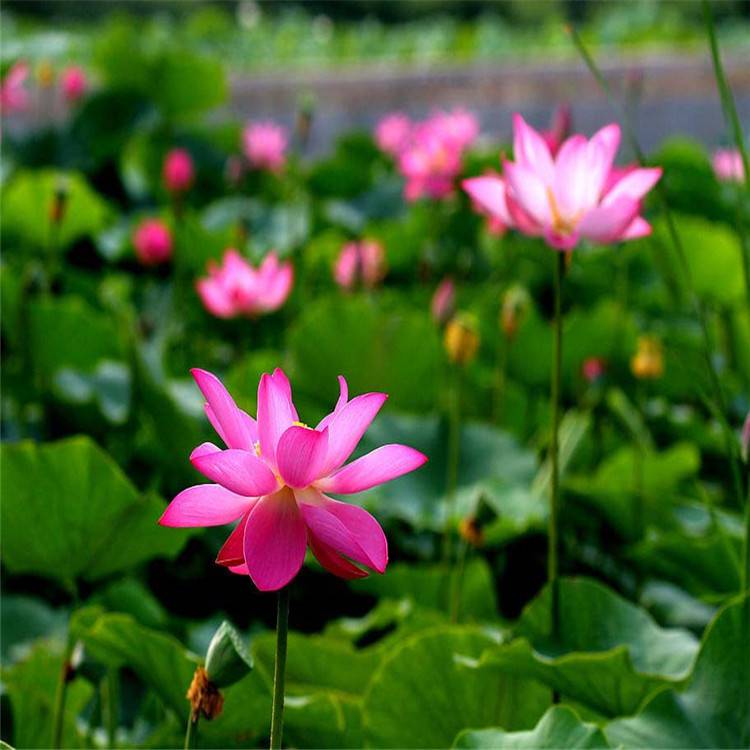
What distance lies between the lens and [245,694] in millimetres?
756

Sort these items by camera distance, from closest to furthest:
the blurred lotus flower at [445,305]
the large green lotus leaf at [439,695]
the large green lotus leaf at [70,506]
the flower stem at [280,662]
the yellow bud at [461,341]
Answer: the flower stem at [280,662]
the large green lotus leaf at [439,695]
the large green lotus leaf at [70,506]
the yellow bud at [461,341]
the blurred lotus flower at [445,305]

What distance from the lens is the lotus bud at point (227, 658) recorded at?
570 millimetres

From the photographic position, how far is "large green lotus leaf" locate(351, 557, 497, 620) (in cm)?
109

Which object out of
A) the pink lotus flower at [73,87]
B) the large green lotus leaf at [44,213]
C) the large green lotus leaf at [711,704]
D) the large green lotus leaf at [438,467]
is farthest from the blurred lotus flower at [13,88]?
the large green lotus leaf at [711,704]

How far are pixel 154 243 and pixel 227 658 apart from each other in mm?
1400

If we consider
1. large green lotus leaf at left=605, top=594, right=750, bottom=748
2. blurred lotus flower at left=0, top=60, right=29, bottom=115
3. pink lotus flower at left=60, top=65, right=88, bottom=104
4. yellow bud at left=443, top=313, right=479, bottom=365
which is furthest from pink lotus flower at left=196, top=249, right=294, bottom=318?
pink lotus flower at left=60, top=65, right=88, bottom=104

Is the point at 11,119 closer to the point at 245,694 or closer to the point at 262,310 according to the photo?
the point at 262,310

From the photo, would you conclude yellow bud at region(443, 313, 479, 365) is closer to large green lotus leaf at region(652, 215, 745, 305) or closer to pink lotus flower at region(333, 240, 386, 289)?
pink lotus flower at region(333, 240, 386, 289)

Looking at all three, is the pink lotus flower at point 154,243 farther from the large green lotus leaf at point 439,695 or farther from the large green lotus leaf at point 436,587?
the large green lotus leaf at point 439,695

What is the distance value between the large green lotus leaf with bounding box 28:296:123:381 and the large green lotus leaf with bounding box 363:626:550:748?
718mm

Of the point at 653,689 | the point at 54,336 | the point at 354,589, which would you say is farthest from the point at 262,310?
the point at 653,689

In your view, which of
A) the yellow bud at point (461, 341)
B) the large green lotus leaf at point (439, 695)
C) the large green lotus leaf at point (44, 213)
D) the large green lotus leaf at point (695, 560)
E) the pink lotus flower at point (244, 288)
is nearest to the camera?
the large green lotus leaf at point (439, 695)

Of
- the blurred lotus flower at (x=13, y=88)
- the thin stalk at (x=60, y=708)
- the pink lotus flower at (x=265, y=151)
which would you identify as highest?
the blurred lotus flower at (x=13, y=88)

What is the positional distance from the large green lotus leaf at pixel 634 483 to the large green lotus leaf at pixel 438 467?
2.9 inches
